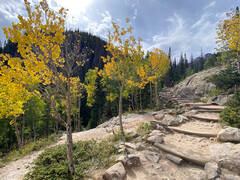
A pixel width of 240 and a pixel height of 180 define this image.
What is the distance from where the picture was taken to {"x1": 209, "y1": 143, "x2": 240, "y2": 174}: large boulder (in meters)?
2.44

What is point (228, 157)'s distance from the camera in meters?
2.61

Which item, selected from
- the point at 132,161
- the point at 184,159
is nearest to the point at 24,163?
the point at 132,161

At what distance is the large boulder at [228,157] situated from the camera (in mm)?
2435

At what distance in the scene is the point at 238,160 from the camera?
244 cm

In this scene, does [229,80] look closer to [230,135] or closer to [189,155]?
[230,135]

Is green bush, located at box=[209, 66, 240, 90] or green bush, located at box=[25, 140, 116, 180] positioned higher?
green bush, located at box=[209, 66, 240, 90]

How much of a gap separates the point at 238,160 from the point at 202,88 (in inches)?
821

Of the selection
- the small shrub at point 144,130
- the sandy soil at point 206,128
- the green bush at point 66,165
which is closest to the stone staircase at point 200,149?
the sandy soil at point 206,128

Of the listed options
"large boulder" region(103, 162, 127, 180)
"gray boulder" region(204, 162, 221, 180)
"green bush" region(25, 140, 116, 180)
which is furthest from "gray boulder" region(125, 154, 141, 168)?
"gray boulder" region(204, 162, 221, 180)

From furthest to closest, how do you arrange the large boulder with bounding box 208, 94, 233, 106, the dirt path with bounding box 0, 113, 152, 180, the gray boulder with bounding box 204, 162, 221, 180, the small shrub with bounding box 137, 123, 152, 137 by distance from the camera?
1. the large boulder with bounding box 208, 94, 233, 106
2. the small shrub with bounding box 137, 123, 152, 137
3. the dirt path with bounding box 0, 113, 152, 180
4. the gray boulder with bounding box 204, 162, 221, 180

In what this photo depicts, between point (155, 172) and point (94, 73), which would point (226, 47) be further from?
point (94, 73)

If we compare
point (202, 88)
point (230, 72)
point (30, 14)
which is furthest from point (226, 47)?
point (202, 88)

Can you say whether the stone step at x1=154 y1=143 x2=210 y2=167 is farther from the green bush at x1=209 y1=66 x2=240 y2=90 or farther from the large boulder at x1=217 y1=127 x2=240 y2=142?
the green bush at x1=209 y1=66 x2=240 y2=90

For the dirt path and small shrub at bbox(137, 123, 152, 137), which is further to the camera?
small shrub at bbox(137, 123, 152, 137)
